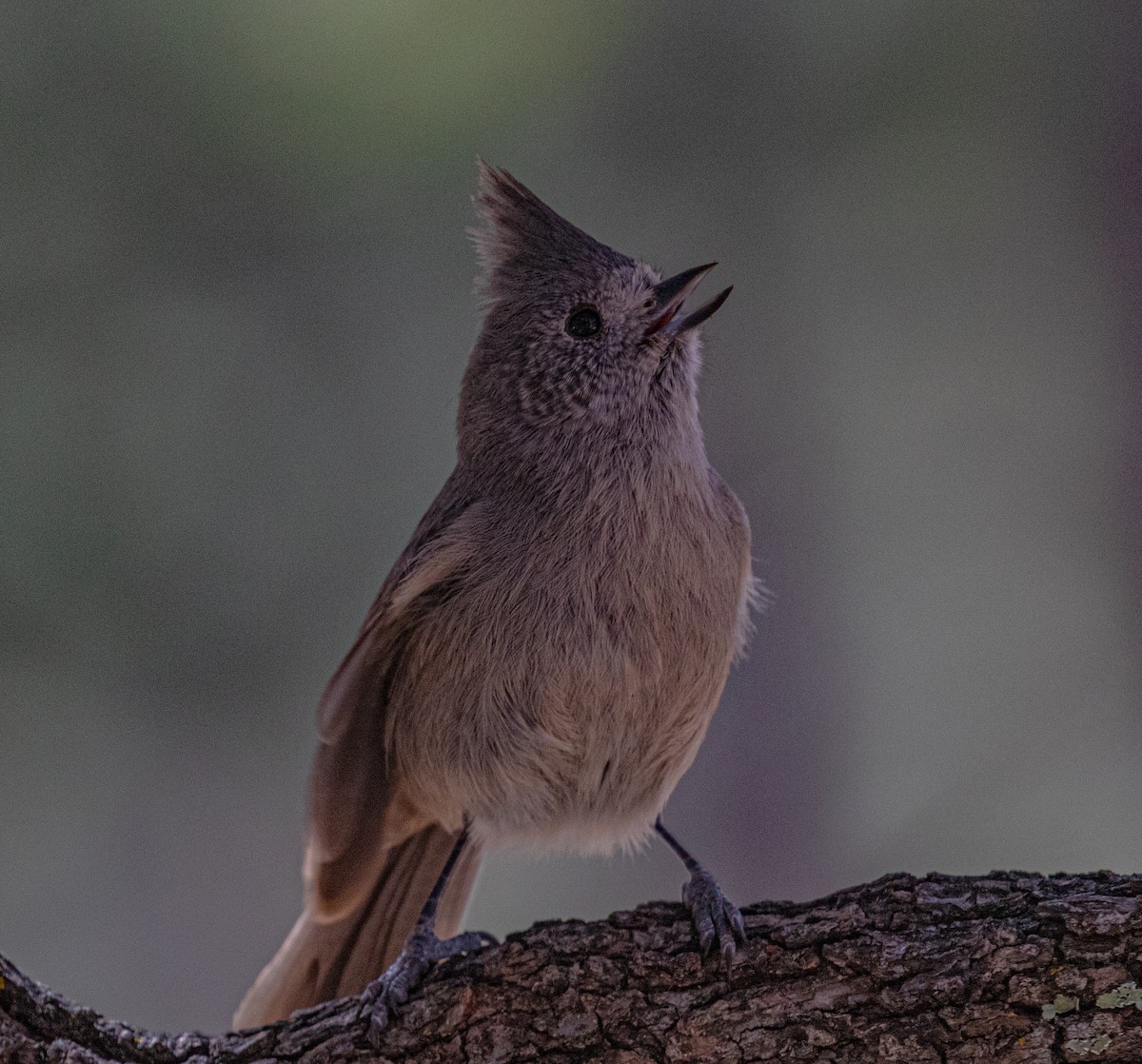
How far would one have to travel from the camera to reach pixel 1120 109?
331 cm

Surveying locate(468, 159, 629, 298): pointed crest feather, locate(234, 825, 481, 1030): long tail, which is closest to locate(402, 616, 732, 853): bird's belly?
locate(234, 825, 481, 1030): long tail

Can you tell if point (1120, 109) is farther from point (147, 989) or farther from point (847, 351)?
point (147, 989)

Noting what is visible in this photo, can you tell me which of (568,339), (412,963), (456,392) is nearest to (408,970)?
(412,963)

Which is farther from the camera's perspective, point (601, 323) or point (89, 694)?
point (89, 694)

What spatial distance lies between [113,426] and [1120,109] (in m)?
2.98

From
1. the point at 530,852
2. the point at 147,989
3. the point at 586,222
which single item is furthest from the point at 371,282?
the point at 147,989

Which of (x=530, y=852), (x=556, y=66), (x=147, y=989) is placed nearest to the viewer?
(x=530, y=852)

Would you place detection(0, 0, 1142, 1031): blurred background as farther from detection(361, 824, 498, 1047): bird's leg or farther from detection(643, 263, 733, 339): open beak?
detection(361, 824, 498, 1047): bird's leg

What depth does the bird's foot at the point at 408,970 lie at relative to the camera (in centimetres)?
192

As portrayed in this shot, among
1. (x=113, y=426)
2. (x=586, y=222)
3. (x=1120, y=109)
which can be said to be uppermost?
(x=1120, y=109)

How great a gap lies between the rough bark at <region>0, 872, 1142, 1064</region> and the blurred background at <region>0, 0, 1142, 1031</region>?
1.41 metres

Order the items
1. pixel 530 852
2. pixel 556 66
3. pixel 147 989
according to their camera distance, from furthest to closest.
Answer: pixel 556 66, pixel 147 989, pixel 530 852

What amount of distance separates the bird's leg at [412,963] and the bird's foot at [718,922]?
0.40m

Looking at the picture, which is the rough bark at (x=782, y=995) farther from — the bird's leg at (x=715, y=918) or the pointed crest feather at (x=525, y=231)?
the pointed crest feather at (x=525, y=231)
